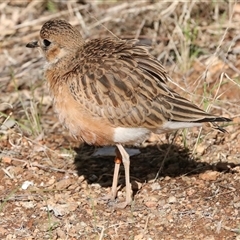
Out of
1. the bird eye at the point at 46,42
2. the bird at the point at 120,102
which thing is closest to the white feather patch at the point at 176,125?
the bird at the point at 120,102

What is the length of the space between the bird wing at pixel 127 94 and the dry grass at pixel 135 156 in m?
0.71

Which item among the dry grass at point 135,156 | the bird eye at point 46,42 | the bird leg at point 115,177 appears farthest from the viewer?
the bird eye at point 46,42

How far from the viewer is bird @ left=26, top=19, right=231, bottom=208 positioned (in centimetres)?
541

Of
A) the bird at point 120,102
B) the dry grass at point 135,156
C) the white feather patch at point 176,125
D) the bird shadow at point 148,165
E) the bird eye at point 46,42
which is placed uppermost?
the bird eye at point 46,42

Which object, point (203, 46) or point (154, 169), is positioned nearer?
point (154, 169)

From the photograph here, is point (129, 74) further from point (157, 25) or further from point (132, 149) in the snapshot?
point (157, 25)

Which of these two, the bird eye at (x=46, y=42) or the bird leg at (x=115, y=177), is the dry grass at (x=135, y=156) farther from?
the bird eye at (x=46, y=42)

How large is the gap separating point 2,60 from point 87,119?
323 cm

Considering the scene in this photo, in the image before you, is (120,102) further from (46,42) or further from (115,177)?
(46,42)

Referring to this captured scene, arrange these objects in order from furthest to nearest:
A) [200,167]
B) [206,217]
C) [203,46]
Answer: [203,46] → [200,167] → [206,217]

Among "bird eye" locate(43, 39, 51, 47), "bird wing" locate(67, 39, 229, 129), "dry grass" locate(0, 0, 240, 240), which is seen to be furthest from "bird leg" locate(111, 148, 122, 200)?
"bird eye" locate(43, 39, 51, 47)

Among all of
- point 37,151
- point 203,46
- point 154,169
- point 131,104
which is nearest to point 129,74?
point 131,104

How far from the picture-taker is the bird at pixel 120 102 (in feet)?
17.8

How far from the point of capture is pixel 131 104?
543 centimetres
